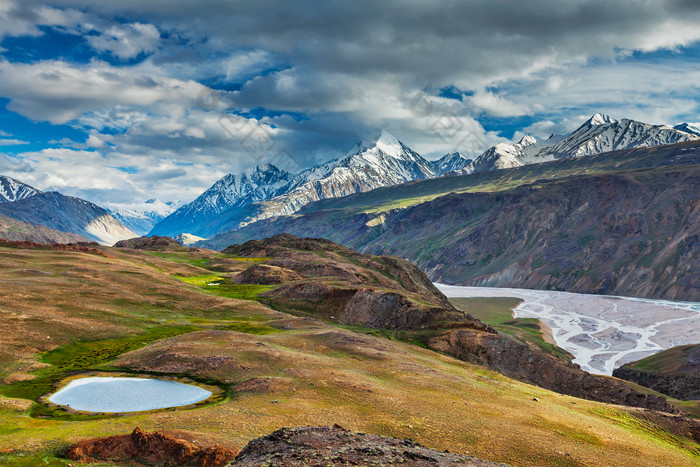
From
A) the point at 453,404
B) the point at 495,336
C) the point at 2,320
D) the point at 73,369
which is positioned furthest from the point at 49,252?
the point at 453,404

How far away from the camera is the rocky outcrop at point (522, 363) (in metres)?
66.6

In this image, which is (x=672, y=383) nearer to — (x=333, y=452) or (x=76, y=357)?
(x=333, y=452)

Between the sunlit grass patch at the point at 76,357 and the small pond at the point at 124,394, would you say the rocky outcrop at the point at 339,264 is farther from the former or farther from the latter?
the small pond at the point at 124,394

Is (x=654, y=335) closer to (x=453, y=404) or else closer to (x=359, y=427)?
(x=453, y=404)

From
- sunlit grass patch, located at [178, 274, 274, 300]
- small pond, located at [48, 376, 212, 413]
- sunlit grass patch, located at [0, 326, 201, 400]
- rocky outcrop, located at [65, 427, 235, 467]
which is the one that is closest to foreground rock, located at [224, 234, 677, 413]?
sunlit grass patch, located at [178, 274, 274, 300]

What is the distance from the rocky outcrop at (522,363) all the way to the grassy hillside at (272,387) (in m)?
8.58

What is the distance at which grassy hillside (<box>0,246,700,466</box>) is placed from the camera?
92.2 ft

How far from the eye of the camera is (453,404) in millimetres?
36812

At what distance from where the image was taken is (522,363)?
72.2 metres

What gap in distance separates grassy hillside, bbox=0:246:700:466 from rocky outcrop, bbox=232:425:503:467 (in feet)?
21.4

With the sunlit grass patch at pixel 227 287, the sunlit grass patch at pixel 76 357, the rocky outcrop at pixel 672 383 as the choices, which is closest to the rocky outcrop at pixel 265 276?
the sunlit grass patch at pixel 227 287

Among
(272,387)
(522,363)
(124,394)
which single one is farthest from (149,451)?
(522,363)

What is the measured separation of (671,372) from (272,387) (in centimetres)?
10376

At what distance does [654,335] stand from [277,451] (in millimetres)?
182910
